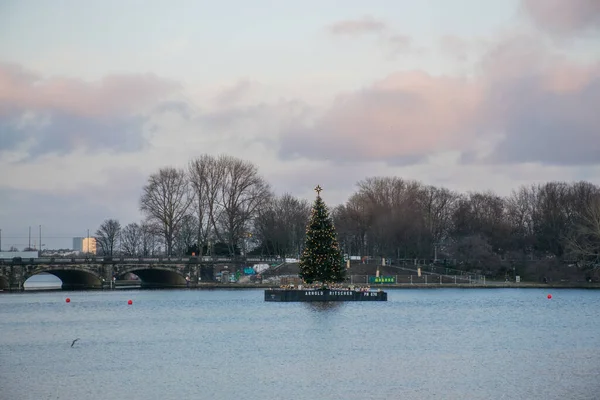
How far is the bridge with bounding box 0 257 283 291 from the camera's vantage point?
12069 centimetres

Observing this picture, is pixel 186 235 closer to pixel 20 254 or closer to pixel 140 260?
pixel 20 254

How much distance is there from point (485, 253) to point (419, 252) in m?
14.9

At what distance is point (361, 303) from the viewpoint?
96125 millimetres

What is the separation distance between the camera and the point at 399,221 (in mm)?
149500

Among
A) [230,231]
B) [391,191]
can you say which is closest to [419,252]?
[391,191]

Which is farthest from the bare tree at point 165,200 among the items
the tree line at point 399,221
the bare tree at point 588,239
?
the bare tree at point 588,239

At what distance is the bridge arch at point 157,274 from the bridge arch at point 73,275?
15.0 ft

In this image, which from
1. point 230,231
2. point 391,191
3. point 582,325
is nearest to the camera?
point 582,325

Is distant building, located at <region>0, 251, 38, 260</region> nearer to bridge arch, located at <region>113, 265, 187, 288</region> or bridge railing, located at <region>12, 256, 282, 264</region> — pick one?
bridge railing, located at <region>12, 256, 282, 264</region>

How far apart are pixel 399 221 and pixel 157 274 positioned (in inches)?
1588

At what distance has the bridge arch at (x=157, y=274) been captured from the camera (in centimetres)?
12644

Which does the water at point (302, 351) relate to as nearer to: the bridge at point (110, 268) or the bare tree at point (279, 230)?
the bridge at point (110, 268)

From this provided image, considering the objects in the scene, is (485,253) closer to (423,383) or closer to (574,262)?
(574,262)

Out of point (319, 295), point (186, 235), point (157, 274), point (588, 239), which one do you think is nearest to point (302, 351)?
point (319, 295)
